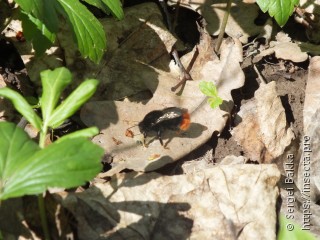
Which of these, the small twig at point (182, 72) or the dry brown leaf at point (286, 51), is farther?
the dry brown leaf at point (286, 51)

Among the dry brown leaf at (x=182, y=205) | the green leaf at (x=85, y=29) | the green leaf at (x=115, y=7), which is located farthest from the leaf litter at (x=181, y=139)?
the green leaf at (x=115, y=7)

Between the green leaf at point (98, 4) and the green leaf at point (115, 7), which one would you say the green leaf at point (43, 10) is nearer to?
the green leaf at point (98, 4)

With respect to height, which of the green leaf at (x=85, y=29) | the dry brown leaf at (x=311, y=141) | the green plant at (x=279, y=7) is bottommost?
the dry brown leaf at (x=311, y=141)

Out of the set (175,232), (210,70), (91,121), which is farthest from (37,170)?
(210,70)

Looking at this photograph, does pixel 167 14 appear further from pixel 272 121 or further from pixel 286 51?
pixel 272 121

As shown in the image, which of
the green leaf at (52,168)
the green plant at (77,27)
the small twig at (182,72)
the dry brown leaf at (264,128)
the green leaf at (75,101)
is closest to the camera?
the green leaf at (52,168)

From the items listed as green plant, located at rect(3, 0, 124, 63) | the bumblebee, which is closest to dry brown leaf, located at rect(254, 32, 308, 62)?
the bumblebee

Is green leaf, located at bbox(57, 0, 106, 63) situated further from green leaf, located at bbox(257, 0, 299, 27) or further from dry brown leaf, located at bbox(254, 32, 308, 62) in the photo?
dry brown leaf, located at bbox(254, 32, 308, 62)
